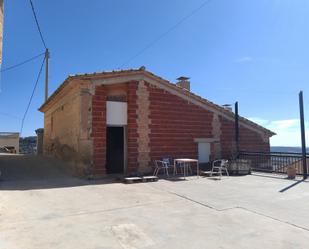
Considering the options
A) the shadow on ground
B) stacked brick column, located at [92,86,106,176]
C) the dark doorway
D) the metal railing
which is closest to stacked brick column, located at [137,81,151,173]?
the dark doorway

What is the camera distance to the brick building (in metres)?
10.5

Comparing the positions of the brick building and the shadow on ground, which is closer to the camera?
the shadow on ground

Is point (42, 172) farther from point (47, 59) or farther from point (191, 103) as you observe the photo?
point (47, 59)

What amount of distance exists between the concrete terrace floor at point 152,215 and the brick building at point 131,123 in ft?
6.64

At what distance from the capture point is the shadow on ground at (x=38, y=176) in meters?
8.86

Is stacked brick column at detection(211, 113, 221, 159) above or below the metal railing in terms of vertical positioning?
above

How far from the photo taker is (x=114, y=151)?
1209 centimetres

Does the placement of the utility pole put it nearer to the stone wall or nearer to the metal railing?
the metal railing

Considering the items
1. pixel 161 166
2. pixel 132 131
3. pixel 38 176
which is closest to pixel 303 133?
pixel 161 166

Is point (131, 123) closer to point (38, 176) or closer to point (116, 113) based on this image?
point (116, 113)

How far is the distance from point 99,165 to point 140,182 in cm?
169

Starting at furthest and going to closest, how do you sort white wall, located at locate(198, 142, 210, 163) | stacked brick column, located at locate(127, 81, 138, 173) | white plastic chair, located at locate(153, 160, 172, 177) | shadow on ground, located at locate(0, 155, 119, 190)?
white wall, located at locate(198, 142, 210, 163) < white plastic chair, located at locate(153, 160, 172, 177) < stacked brick column, located at locate(127, 81, 138, 173) < shadow on ground, located at locate(0, 155, 119, 190)

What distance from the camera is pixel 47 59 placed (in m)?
23.2

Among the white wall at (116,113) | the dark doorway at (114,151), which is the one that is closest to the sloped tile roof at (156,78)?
the white wall at (116,113)
